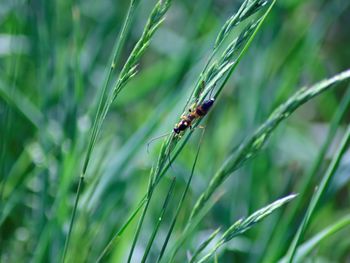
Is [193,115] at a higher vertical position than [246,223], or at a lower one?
higher

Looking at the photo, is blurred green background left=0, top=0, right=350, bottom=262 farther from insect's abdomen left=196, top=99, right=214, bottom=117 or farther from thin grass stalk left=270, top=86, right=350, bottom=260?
insect's abdomen left=196, top=99, right=214, bottom=117

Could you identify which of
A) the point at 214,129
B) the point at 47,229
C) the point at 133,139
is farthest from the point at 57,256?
the point at 214,129

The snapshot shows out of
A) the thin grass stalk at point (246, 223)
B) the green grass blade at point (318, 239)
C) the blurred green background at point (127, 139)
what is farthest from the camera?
the blurred green background at point (127, 139)

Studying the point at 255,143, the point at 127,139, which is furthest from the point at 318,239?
the point at 127,139

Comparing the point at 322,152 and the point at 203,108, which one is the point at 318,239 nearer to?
the point at 322,152

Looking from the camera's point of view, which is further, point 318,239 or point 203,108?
point 318,239

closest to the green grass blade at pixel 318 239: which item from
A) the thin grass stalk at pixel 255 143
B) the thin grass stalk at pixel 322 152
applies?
the thin grass stalk at pixel 322 152

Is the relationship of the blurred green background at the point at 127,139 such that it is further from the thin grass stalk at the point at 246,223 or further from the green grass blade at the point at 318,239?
the thin grass stalk at the point at 246,223
